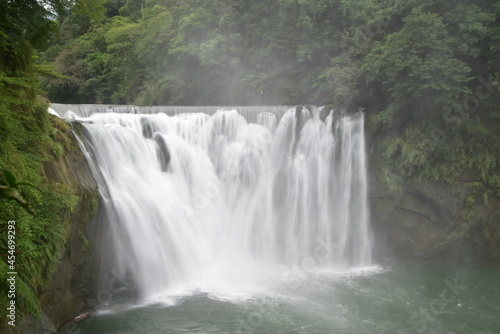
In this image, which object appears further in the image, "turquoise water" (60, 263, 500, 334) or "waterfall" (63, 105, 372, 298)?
"waterfall" (63, 105, 372, 298)

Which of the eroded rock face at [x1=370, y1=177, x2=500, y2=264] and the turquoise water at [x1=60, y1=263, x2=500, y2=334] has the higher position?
the eroded rock face at [x1=370, y1=177, x2=500, y2=264]

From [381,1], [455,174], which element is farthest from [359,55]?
[455,174]

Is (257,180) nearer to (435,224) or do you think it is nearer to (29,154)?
(435,224)

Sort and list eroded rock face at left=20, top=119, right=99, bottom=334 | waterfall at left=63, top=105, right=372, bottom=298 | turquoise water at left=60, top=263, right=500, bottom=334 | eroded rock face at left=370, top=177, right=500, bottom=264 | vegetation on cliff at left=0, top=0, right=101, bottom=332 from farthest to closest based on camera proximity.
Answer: eroded rock face at left=370, top=177, right=500, bottom=264 < waterfall at left=63, top=105, right=372, bottom=298 < turquoise water at left=60, top=263, right=500, bottom=334 < eroded rock face at left=20, top=119, right=99, bottom=334 < vegetation on cliff at left=0, top=0, right=101, bottom=332

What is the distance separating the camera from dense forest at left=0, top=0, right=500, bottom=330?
7203 millimetres

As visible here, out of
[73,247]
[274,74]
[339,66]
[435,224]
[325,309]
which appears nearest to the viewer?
[73,247]

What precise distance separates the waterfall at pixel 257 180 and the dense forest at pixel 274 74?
5.04 feet

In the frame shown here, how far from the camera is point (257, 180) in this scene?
1491 centimetres

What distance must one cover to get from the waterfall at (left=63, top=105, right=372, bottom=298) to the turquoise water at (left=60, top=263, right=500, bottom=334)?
58.1 inches

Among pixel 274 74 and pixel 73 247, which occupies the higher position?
pixel 274 74

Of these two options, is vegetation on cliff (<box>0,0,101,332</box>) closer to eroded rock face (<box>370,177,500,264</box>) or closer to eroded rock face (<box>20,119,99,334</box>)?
eroded rock face (<box>20,119,99,334</box>)

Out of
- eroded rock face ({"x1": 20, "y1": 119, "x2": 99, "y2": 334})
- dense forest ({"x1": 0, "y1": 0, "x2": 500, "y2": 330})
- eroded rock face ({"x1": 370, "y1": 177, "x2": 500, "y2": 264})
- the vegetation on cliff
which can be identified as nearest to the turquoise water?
eroded rock face ({"x1": 20, "y1": 119, "x2": 99, "y2": 334})

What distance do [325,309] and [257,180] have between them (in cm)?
578

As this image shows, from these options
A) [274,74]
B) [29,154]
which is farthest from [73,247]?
[274,74]
